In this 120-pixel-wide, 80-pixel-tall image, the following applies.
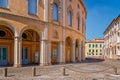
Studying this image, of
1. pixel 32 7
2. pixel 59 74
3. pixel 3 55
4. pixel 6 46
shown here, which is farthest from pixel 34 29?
pixel 59 74

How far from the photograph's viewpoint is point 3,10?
57.6 ft

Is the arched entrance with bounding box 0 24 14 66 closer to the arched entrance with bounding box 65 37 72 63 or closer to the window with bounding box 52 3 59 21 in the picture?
the window with bounding box 52 3 59 21

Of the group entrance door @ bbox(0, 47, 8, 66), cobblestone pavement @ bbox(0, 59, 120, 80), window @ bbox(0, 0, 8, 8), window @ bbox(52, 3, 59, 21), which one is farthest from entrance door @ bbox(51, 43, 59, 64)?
window @ bbox(0, 0, 8, 8)

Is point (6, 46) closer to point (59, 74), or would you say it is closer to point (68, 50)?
point (59, 74)

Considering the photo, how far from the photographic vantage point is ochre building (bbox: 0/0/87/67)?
1838cm

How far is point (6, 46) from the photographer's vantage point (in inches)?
862

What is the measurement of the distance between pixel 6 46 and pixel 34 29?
4.66 m

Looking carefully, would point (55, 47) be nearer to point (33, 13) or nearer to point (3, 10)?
point (33, 13)

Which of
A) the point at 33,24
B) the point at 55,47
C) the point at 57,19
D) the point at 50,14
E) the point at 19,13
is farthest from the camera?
the point at 55,47

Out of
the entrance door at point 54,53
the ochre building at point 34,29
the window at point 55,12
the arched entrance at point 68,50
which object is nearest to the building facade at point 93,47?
the arched entrance at point 68,50

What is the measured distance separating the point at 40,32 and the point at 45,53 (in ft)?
8.90

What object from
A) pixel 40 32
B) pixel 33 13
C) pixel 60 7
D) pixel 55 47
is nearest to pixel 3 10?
pixel 33 13

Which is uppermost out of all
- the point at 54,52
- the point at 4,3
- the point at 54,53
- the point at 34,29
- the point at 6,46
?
the point at 4,3

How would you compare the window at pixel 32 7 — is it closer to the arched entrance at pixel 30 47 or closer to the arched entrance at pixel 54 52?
the arched entrance at pixel 30 47
